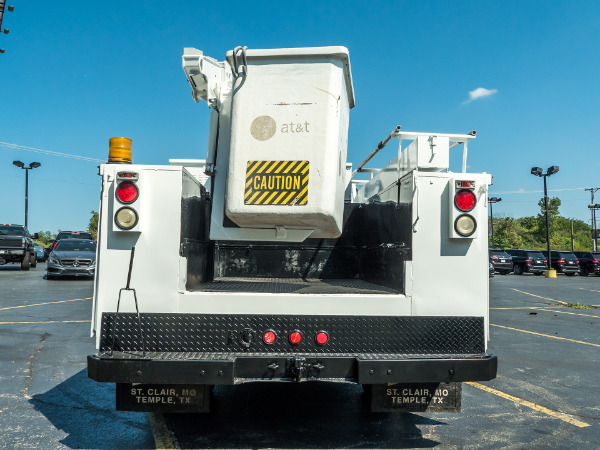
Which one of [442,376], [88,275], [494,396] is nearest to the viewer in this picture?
[442,376]

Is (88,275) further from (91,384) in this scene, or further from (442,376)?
(442,376)

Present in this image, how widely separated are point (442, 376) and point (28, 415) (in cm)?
346

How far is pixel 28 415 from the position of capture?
15.0 feet

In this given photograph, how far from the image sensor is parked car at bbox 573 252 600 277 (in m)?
35.2

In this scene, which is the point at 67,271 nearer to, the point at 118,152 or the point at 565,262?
the point at 118,152

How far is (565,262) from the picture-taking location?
35.1m

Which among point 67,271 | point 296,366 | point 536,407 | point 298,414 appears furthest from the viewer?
point 67,271

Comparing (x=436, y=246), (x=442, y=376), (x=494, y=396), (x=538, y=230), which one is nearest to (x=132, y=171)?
(x=436, y=246)

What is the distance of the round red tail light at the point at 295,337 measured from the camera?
3.57 m

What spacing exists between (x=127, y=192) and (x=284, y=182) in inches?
41.2

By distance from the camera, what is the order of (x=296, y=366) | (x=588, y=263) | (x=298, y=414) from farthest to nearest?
(x=588, y=263) < (x=298, y=414) < (x=296, y=366)

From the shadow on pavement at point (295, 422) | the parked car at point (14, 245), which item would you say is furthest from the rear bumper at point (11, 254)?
the shadow on pavement at point (295, 422)

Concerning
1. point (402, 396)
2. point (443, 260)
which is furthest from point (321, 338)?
point (443, 260)

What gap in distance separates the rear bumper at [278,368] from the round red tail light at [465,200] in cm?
100
